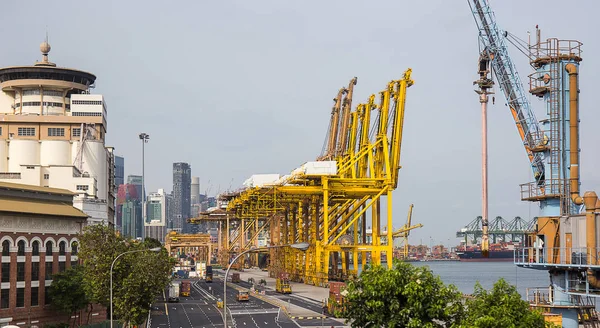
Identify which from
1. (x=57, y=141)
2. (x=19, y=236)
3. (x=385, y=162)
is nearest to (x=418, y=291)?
(x=19, y=236)

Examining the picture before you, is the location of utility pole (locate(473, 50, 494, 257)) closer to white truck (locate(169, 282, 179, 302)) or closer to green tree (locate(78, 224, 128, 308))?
green tree (locate(78, 224, 128, 308))

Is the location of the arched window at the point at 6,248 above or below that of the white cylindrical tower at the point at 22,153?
below

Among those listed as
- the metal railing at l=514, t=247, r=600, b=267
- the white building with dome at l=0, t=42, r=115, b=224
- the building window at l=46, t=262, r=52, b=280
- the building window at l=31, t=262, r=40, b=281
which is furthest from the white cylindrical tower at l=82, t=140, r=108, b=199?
the metal railing at l=514, t=247, r=600, b=267

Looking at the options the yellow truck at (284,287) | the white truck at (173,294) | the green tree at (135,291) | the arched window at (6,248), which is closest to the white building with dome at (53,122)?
the white truck at (173,294)

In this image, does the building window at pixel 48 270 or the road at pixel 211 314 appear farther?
the road at pixel 211 314

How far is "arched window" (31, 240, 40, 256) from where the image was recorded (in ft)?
256

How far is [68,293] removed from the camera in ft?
259

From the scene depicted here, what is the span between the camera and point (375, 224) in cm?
14650

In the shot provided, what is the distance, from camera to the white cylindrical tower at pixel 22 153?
14925 centimetres

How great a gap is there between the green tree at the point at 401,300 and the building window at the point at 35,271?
4128 cm

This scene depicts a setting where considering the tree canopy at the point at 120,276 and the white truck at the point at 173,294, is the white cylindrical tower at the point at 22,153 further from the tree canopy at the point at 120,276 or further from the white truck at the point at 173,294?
the tree canopy at the point at 120,276

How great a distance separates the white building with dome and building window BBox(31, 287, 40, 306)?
6123 cm

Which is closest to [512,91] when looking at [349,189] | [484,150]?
[484,150]

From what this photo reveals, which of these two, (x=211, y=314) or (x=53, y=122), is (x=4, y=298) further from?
(x=53, y=122)
